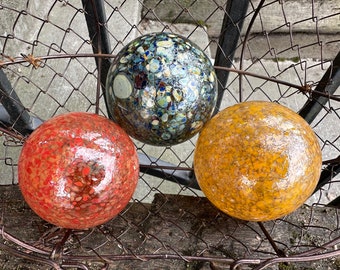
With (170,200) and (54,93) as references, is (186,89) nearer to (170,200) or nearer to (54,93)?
(170,200)

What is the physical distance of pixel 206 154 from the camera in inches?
24.2

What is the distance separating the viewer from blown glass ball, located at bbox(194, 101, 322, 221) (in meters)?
0.58

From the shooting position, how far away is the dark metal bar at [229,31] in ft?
2.85

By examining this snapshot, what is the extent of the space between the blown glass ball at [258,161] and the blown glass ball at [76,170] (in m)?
0.14

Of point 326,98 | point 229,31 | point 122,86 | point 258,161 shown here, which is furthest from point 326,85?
point 122,86

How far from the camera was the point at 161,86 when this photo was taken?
1.89ft

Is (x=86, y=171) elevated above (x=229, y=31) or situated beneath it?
situated beneath

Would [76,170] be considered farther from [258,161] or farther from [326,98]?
[326,98]

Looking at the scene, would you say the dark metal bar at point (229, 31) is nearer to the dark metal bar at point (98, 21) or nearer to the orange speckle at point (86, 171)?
the dark metal bar at point (98, 21)

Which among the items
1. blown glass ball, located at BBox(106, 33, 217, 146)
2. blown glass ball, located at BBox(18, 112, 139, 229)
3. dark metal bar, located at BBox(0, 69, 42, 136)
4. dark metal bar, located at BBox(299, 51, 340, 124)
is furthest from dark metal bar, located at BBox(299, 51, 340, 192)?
dark metal bar, located at BBox(0, 69, 42, 136)

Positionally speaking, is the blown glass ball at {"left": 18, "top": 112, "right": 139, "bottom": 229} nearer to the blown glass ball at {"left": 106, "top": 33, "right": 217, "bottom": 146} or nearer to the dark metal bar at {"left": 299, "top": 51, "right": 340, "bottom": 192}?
the blown glass ball at {"left": 106, "top": 33, "right": 217, "bottom": 146}

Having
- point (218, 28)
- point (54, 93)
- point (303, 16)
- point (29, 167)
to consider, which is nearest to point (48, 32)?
point (54, 93)

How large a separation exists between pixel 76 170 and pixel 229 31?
0.54m

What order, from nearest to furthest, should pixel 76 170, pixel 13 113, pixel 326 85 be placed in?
pixel 76 170 → pixel 326 85 → pixel 13 113
